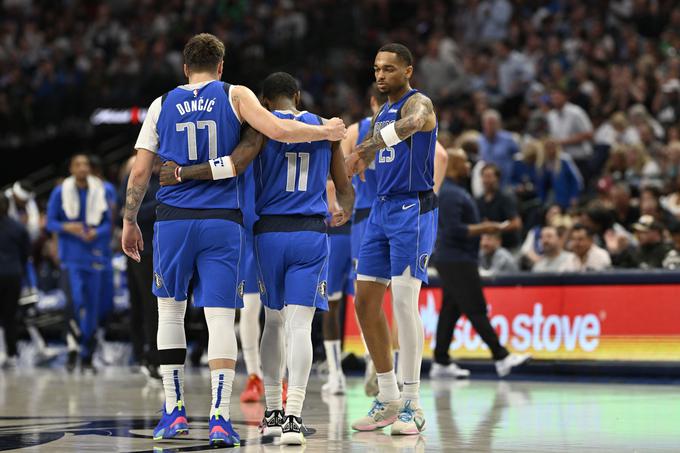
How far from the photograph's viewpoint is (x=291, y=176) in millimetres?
7293

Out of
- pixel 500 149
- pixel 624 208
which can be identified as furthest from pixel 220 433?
pixel 500 149

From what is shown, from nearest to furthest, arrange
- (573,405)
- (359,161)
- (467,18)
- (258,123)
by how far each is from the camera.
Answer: (258,123) < (359,161) < (573,405) < (467,18)

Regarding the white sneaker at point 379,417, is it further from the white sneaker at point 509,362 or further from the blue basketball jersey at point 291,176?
the white sneaker at point 509,362

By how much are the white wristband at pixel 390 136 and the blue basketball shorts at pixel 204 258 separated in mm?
1133

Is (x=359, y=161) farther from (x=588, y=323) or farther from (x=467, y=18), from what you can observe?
(x=467, y=18)

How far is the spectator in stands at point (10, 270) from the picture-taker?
51.6ft

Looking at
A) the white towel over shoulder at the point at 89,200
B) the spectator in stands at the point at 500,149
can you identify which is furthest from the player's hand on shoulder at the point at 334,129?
the spectator in stands at the point at 500,149

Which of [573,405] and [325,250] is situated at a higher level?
[325,250]

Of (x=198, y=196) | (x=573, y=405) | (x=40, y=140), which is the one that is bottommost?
(x=573, y=405)

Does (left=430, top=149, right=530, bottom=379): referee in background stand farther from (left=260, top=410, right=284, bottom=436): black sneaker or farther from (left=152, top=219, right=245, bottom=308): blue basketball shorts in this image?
(left=152, top=219, right=245, bottom=308): blue basketball shorts

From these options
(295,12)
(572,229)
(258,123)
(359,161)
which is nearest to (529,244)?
(572,229)

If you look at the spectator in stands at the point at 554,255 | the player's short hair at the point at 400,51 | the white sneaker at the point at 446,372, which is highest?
the player's short hair at the point at 400,51

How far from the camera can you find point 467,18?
71.8 ft

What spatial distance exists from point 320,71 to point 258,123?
15951mm
